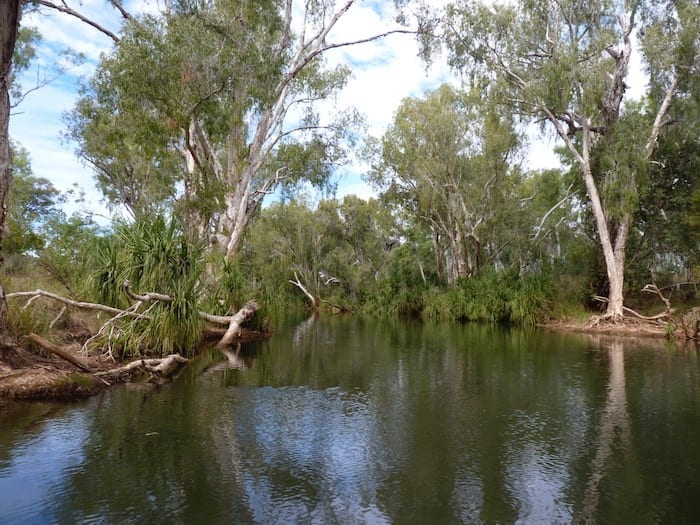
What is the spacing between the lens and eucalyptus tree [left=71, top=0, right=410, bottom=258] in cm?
1397

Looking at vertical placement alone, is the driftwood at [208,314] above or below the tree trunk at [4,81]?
below

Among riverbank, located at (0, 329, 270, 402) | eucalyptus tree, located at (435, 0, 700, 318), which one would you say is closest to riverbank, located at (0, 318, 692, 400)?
riverbank, located at (0, 329, 270, 402)

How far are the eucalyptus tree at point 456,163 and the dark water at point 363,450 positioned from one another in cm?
2060

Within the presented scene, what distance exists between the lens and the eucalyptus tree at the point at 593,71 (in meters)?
19.5

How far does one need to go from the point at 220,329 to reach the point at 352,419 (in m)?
10.3

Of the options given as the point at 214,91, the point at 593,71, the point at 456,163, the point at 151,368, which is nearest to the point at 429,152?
the point at 456,163

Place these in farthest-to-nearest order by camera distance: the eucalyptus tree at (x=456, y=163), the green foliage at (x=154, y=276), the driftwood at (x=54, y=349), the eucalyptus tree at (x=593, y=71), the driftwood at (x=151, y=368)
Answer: the eucalyptus tree at (x=456, y=163) → the eucalyptus tree at (x=593, y=71) → the green foliage at (x=154, y=276) → the driftwood at (x=151, y=368) → the driftwood at (x=54, y=349)

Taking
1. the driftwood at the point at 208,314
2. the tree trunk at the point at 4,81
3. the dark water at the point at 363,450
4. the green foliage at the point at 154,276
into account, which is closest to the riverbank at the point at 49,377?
the dark water at the point at 363,450

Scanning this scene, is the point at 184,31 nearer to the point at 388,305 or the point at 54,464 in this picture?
the point at 54,464

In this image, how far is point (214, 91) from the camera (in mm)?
15023

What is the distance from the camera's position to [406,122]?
31891 millimetres

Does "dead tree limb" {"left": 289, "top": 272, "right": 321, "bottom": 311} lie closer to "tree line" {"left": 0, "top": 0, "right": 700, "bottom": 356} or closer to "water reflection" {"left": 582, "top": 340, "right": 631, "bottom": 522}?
"tree line" {"left": 0, "top": 0, "right": 700, "bottom": 356}

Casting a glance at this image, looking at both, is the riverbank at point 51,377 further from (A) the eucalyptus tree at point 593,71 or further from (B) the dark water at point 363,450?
(A) the eucalyptus tree at point 593,71

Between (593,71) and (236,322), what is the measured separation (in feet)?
53.6
